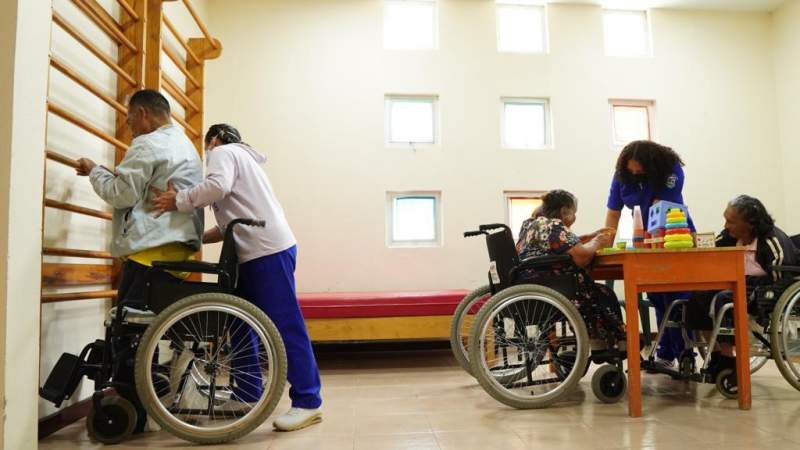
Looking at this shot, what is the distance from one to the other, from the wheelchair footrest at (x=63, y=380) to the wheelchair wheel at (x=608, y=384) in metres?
1.87

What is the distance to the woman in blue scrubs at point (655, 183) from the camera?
8.66 feet

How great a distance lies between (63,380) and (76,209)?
1.98 ft

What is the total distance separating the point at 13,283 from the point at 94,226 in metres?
0.93

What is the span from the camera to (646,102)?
4551mm

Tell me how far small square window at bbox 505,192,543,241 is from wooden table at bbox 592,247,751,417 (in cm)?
233

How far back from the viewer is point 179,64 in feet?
10.0

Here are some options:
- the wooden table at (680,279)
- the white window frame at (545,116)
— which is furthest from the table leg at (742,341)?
the white window frame at (545,116)

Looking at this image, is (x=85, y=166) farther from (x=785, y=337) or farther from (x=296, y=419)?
(x=785, y=337)

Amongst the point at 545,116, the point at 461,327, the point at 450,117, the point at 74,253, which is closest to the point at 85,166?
the point at 74,253

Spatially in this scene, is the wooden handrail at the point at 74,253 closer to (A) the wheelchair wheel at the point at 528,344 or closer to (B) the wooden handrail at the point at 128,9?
(B) the wooden handrail at the point at 128,9

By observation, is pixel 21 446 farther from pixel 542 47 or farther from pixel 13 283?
pixel 542 47

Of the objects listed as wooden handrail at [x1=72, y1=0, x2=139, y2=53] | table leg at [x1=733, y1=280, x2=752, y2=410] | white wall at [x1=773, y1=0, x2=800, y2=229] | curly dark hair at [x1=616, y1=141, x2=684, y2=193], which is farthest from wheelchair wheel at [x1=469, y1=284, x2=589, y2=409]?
white wall at [x1=773, y1=0, x2=800, y2=229]

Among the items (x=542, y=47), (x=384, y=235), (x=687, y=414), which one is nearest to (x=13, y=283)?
(x=687, y=414)

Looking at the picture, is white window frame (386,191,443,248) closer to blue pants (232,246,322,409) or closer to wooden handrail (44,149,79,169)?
blue pants (232,246,322,409)
